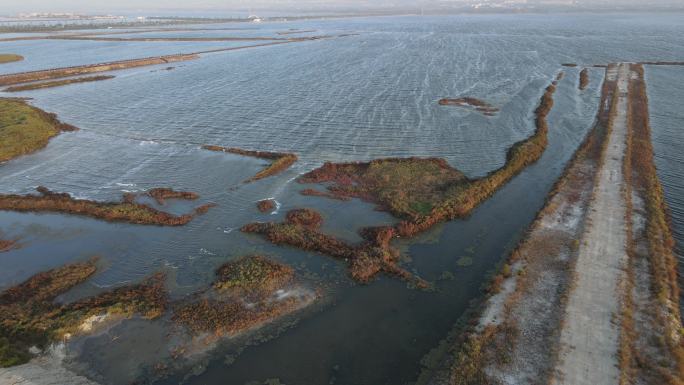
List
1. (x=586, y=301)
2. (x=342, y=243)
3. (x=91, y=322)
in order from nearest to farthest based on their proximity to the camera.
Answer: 1. (x=586, y=301)
2. (x=91, y=322)
3. (x=342, y=243)

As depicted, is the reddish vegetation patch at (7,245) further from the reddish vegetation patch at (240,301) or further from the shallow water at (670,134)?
the shallow water at (670,134)

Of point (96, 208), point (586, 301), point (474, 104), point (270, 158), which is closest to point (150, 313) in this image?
point (96, 208)

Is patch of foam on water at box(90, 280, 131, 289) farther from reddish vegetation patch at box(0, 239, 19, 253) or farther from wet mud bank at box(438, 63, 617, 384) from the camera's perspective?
wet mud bank at box(438, 63, 617, 384)

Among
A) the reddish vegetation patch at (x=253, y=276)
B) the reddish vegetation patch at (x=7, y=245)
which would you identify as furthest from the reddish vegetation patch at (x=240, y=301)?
the reddish vegetation patch at (x=7, y=245)

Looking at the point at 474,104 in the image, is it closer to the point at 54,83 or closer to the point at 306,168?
the point at 306,168

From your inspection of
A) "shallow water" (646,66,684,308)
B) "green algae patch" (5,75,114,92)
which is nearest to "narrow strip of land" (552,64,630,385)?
"shallow water" (646,66,684,308)

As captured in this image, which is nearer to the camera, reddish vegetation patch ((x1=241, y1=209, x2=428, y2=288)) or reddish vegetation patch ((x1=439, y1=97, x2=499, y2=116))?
reddish vegetation patch ((x1=241, y1=209, x2=428, y2=288))
